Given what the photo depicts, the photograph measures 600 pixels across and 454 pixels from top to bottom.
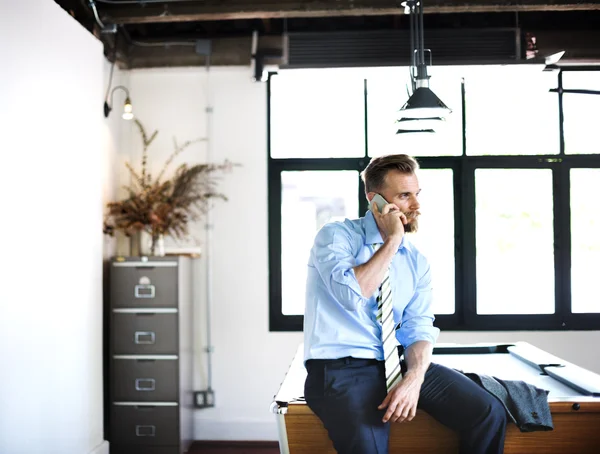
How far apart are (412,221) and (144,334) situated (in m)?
→ 3.04

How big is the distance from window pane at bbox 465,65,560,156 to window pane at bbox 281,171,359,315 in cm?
107

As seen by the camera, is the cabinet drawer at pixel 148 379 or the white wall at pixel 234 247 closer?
the cabinet drawer at pixel 148 379

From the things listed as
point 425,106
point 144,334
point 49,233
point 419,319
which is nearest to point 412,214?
point 419,319

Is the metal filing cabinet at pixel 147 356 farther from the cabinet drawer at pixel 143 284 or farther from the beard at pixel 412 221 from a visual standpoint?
the beard at pixel 412 221

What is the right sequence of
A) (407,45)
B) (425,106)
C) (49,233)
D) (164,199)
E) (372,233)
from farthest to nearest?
(164,199)
(407,45)
(49,233)
(425,106)
(372,233)

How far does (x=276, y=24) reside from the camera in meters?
5.85

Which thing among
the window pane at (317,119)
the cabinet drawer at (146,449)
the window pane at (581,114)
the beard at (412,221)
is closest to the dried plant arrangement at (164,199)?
the window pane at (317,119)

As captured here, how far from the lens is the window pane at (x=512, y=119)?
226 inches

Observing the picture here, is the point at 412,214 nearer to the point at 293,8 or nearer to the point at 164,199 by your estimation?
the point at 293,8

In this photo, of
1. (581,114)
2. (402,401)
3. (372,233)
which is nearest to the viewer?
(402,401)

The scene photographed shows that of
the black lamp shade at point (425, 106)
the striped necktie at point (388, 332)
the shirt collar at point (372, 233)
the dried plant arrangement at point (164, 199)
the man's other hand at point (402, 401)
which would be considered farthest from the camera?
the dried plant arrangement at point (164, 199)

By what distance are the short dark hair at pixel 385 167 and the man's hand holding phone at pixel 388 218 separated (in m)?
0.05

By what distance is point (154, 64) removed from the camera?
586 cm

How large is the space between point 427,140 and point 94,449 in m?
3.32
